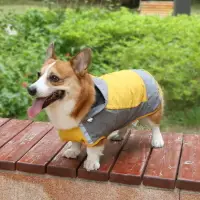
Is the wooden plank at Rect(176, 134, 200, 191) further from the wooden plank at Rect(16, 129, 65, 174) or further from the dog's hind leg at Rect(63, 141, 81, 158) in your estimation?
the wooden plank at Rect(16, 129, 65, 174)

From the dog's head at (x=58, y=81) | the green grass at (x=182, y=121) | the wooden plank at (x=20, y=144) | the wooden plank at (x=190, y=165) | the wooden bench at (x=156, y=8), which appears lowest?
the wooden bench at (x=156, y=8)

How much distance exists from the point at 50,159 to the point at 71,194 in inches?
10.5

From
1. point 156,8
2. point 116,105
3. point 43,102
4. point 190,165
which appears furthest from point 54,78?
point 156,8

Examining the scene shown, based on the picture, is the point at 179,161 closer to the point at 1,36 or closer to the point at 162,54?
the point at 162,54

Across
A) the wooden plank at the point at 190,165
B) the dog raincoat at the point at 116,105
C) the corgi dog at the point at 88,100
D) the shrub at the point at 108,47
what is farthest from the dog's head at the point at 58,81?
the shrub at the point at 108,47

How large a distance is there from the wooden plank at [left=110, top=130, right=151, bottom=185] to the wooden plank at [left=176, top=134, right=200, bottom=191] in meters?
0.23

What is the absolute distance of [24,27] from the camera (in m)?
6.20

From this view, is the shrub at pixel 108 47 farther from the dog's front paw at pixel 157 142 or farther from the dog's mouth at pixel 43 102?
the dog's mouth at pixel 43 102

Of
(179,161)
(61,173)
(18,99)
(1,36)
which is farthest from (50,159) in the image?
(1,36)

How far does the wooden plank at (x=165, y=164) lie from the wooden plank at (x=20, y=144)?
0.87 m

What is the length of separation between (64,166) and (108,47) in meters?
2.79

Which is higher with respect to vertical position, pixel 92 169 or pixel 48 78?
pixel 48 78

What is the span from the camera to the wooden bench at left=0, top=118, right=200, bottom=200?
2607 mm

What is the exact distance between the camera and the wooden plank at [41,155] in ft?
9.20
